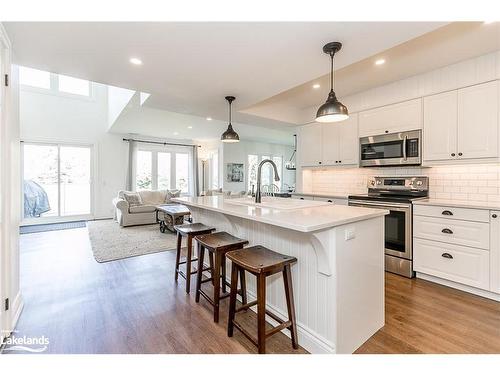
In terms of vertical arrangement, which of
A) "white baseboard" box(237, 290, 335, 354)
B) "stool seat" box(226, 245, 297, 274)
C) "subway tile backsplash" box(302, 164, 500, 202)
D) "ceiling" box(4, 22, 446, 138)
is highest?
"ceiling" box(4, 22, 446, 138)

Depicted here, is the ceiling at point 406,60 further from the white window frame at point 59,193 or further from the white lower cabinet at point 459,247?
the white window frame at point 59,193

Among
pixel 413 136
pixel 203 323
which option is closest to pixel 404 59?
pixel 413 136

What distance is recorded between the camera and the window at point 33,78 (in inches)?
239

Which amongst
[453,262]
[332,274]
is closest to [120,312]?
[332,274]

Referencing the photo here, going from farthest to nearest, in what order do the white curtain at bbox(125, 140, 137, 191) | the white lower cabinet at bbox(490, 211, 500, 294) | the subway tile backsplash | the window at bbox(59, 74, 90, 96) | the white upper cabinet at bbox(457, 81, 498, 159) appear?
the white curtain at bbox(125, 140, 137, 191)
the window at bbox(59, 74, 90, 96)
the subway tile backsplash
the white upper cabinet at bbox(457, 81, 498, 159)
the white lower cabinet at bbox(490, 211, 500, 294)

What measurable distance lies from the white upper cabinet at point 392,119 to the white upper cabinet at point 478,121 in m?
0.43

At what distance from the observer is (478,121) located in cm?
259

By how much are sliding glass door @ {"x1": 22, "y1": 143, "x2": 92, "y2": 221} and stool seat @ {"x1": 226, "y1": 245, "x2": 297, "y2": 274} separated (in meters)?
6.80

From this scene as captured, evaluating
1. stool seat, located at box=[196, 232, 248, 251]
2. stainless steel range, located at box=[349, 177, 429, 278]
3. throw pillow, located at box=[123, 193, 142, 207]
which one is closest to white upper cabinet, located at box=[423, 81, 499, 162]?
stainless steel range, located at box=[349, 177, 429, 278]

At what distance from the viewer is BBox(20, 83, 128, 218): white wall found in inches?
241

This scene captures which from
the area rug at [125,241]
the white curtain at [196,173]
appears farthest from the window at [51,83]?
the area rug at [125,241]

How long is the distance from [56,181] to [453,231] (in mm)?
8272

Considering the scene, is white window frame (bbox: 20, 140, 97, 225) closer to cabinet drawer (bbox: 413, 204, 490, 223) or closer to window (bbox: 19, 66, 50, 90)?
window (bbox: 19, 66, 50, 90)
